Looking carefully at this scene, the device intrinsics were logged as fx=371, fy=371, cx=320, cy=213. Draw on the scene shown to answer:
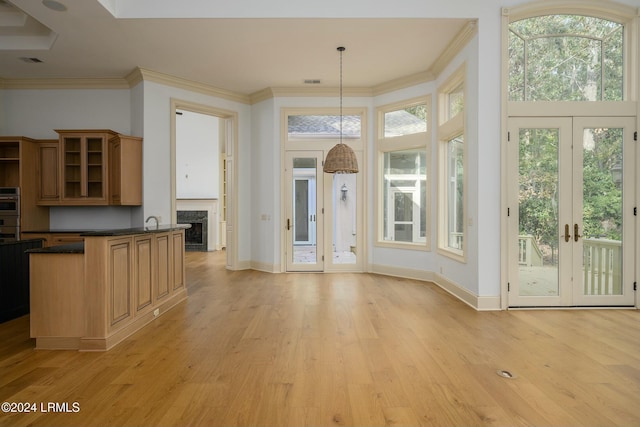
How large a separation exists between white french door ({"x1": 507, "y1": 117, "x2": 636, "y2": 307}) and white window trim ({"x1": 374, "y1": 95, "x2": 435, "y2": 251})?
5.73ft

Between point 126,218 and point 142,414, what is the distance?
4839 mm

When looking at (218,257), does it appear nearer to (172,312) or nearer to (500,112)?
(172,312)

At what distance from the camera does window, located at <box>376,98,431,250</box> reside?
6207mm

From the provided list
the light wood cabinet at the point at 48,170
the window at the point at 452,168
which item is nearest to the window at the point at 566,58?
the window at the point at 452,168

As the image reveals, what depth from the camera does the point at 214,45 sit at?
5078 mm

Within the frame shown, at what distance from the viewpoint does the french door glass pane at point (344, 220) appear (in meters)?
6.88

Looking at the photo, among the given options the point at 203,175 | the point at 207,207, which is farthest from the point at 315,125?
the point at 203,175

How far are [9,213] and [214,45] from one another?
400cm

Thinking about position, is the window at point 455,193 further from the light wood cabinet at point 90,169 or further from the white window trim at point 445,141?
the light wood cabinet at point 90,169

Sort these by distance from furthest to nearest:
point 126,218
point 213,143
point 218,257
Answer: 1. point 213,143
2. point 218,257
3. point 126,218

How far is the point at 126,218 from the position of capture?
20.6 ft

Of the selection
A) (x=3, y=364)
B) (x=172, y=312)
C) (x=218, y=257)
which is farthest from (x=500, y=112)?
(x=218, y=257)

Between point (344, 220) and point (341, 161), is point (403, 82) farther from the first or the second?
point (344, 220)

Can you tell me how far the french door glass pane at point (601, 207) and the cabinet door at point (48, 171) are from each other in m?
7.50
